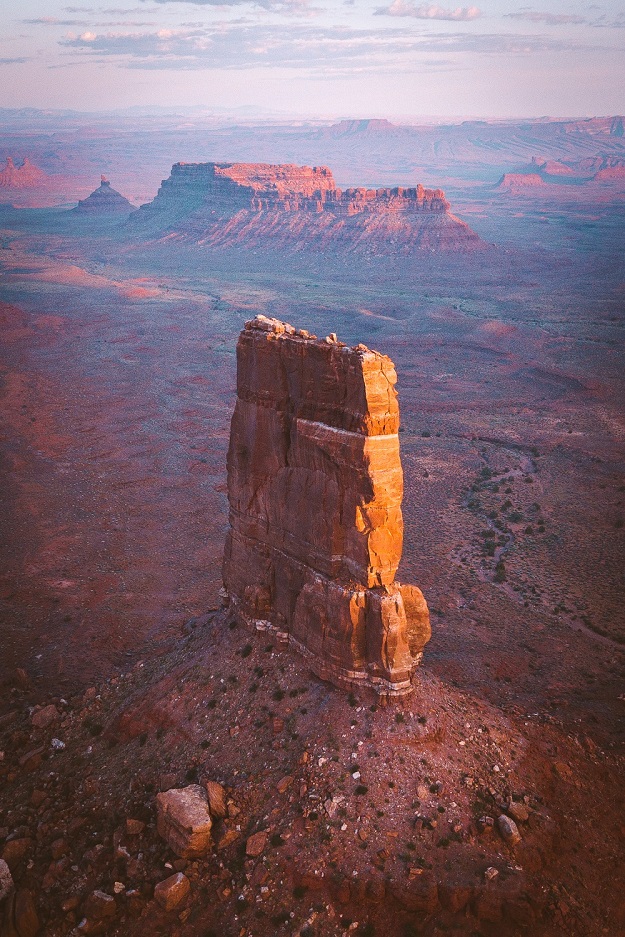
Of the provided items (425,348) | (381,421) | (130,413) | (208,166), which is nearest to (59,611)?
(381,421)

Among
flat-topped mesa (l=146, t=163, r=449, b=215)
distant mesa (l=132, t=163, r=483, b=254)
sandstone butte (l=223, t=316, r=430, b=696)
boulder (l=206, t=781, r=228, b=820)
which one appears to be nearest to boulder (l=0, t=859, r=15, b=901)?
boulder (l=206, t=781, r=228, b=820)

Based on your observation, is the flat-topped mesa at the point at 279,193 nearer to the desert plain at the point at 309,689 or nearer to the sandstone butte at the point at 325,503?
the desert plain at the point at 309,689

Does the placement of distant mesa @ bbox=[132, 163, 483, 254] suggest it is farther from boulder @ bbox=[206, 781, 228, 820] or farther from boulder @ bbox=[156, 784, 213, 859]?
boulder @ bbox=[156, 784, 213, 859]

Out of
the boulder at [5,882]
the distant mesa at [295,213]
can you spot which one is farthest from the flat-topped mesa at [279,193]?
the boulder at [5,882]

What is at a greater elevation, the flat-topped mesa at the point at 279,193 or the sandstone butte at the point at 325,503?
the flat-topped mesa at the point at 279,193

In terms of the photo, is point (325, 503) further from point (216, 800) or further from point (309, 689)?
point (216, 800)

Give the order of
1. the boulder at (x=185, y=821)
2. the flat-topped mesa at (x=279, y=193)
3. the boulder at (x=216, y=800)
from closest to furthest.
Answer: the boulder at (x=185, y=821), the boulder at (x=216, y=800), the flat-topped mesa at (x=279, y=193)

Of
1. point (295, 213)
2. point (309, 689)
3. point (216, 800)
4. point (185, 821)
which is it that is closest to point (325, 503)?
point (309, 689)
